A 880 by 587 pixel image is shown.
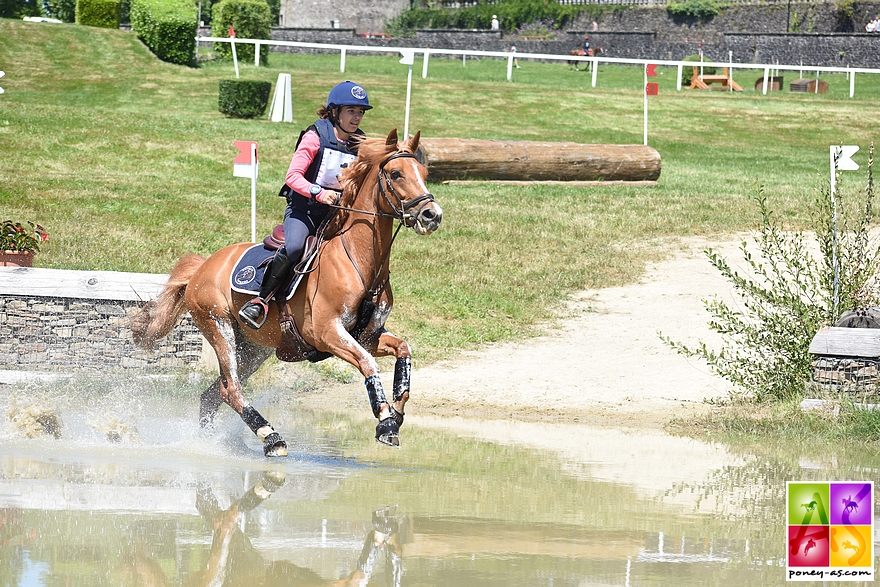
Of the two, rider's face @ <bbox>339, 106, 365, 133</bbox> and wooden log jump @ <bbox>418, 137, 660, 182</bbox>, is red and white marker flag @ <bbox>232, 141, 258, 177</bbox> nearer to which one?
rider's face @ <bbox>339, 106, 365, 133</bbox>

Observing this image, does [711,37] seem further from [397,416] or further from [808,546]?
[808,546]

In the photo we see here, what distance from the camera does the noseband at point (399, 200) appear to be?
22.6ft

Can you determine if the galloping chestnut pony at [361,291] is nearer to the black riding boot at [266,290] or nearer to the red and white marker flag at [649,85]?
the black riding boot at [266,290]

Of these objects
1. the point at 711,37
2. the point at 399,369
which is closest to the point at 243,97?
the point at 399,369

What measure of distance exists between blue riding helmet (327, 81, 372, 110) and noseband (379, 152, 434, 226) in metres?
0.48

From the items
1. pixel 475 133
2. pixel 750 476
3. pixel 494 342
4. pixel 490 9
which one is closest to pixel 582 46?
pixel 490 9

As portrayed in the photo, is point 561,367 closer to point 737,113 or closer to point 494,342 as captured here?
point 494,342

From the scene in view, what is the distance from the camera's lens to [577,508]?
648cm

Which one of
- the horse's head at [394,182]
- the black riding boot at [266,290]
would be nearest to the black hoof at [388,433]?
the horse's head at [394,182]

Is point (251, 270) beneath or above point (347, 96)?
beneath

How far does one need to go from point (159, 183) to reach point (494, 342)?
8.36 m

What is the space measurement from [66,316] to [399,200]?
4.95m

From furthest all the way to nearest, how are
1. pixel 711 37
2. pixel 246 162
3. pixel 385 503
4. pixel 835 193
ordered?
1. pixel 711 37
2. pixel 246 162
3. pixel 835 193
4. pixel 385 503

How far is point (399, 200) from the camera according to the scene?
7.09m
